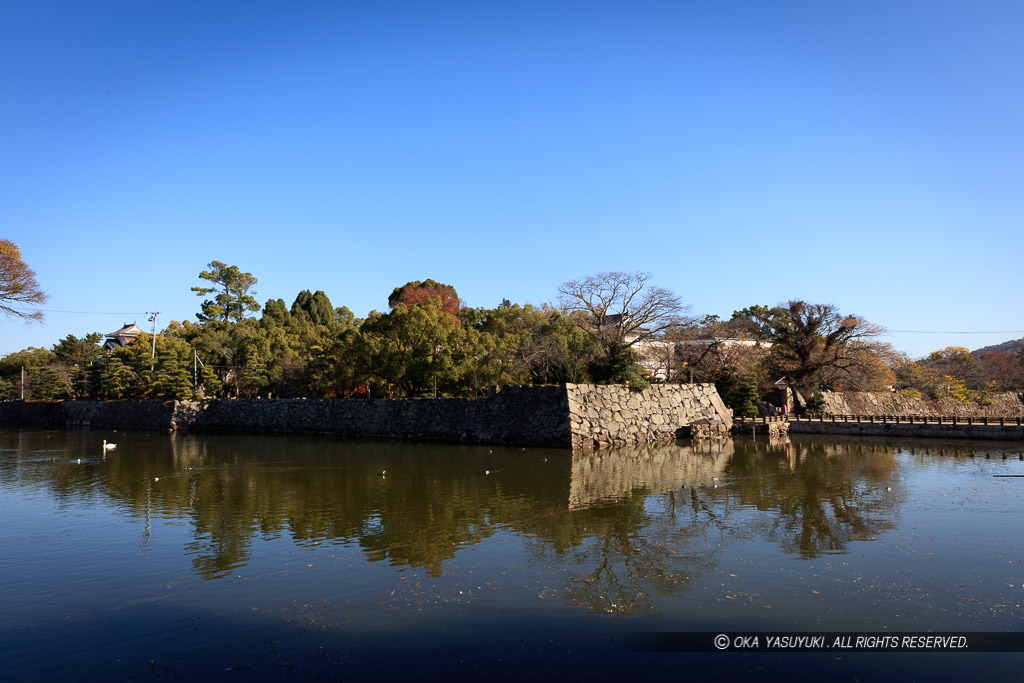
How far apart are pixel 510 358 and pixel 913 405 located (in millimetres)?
29887

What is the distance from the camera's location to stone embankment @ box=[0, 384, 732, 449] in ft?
93.4

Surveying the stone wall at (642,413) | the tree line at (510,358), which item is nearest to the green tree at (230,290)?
the tree line at (510,358)

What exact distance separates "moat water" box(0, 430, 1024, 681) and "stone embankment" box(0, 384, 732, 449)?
9116mm

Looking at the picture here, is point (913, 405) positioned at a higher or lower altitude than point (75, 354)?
lower

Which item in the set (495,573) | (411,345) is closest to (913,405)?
(411,345)

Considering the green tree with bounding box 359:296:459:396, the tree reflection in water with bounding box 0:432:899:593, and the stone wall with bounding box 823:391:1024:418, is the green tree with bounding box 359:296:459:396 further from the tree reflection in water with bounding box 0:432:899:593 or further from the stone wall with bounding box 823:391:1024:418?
the stone wall with bounding box 823:391:1024:418

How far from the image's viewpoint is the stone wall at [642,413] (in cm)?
2816

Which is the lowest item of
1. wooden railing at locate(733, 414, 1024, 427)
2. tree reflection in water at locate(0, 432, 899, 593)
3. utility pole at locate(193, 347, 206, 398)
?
tree reflection in water at locate(0, 432, 899, 593)

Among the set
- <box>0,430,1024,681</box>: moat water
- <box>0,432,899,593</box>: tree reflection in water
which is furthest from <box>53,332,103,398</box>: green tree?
<box>0,430,1024,681</box>: moat water

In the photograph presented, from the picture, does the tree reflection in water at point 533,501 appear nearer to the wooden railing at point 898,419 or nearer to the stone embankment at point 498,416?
the stone embankment at point 498,416

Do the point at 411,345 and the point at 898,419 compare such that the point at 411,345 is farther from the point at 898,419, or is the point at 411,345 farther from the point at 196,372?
the point at 898,419

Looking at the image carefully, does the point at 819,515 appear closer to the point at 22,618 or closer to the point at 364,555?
the point at 364,555

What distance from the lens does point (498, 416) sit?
100 feet

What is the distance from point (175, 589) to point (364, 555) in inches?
109
